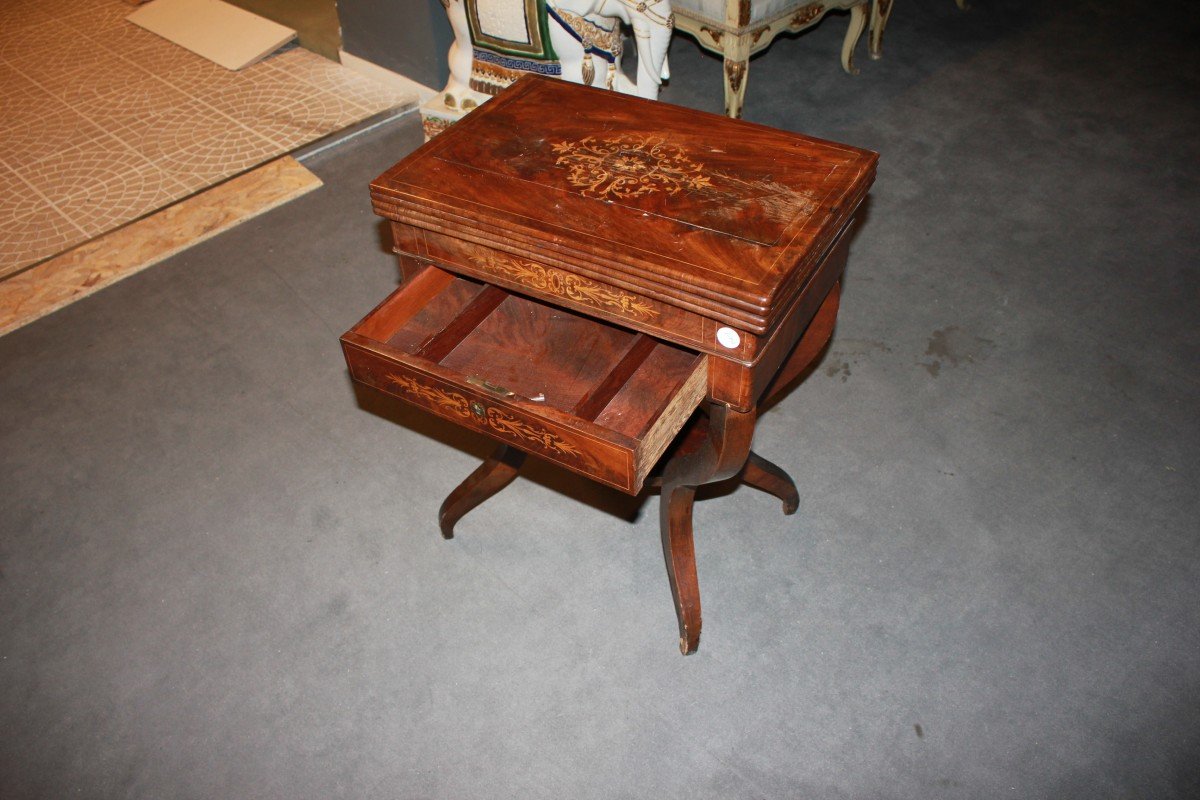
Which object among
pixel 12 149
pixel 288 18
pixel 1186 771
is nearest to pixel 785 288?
pixel 1186 771

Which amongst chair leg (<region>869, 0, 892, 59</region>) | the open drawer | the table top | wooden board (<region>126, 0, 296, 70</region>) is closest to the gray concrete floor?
the open drawer

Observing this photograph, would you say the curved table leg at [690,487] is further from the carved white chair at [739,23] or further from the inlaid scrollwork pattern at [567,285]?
the carved white chair at [739,23]

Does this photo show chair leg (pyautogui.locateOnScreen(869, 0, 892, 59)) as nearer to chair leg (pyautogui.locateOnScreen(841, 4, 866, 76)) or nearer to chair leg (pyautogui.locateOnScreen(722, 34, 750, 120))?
chair leg (pyautogui.locateOnScreen(841, 4, 866, 76))

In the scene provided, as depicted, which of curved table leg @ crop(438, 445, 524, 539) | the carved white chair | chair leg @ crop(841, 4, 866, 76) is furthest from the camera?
chair leg @ crop(841, 4, 866, 76)

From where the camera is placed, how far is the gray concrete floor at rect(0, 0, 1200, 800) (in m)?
1.68

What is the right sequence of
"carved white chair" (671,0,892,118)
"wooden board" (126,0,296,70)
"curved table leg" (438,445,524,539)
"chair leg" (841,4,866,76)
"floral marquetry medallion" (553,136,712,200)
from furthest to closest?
"wooden board" (126,0,296,70) → "chair leg" (841,4,866,76) → "carved white chair" (671,0,892,118) → "curved table leg" (438,445,524,539) → "floral marquetry medallion" (553,136,712,200)

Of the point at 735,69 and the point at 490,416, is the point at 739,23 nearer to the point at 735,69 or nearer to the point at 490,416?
the point at 735,69

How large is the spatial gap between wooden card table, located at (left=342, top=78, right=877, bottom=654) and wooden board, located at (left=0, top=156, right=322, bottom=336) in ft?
4.89

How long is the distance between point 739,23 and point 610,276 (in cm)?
183

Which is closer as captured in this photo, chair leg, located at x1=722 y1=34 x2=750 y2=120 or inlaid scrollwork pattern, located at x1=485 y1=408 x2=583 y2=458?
inlaid scrollwork pattern, located at x1=485 y1=408 x2=583 y2=458

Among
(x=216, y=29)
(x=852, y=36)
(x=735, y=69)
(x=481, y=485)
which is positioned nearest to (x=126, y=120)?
(x=216, y=29)

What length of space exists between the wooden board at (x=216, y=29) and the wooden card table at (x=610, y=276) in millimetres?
2381

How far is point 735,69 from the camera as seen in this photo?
2969 mm

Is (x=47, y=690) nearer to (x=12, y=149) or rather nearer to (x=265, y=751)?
(x=265, y=751)
